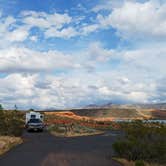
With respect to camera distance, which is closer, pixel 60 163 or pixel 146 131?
pixel 60 163

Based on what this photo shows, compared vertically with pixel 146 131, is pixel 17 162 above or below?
below

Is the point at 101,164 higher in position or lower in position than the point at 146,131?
lower

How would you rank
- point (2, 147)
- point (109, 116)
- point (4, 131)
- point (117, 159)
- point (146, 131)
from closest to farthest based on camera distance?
point (117, 159) → point (146, 131) → point (2, 147) → point (4, 131) → point (109, 116)

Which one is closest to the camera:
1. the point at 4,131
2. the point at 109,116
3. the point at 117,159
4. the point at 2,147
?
the point at 117,159

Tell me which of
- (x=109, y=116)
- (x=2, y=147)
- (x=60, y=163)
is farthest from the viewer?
(x=109, y=116)

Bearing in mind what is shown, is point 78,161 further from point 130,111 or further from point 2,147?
point 130,111

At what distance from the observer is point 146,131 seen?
22.4 meters

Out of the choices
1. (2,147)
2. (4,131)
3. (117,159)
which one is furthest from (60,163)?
(4,131)

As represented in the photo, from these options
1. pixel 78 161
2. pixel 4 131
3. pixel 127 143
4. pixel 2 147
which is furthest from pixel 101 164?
pixel 4 131

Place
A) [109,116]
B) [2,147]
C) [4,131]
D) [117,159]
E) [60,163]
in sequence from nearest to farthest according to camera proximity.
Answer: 1. [60,163]
2. [117,159]
3. [2,147]
4. [4,131]
5. [109,116]

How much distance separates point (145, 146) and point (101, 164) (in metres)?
3.14

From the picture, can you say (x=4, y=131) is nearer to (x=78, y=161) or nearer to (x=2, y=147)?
(x=2, y=147)

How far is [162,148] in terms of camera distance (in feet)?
67.5

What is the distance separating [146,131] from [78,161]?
15.6 feet
